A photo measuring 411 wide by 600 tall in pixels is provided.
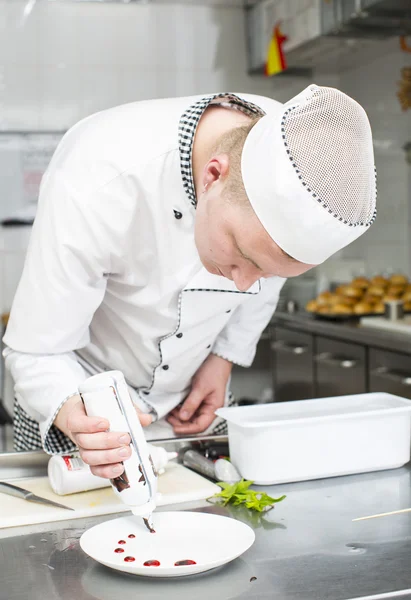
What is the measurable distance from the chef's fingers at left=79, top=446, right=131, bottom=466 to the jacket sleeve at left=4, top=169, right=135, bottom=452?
0.73ft

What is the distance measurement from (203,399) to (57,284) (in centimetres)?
52

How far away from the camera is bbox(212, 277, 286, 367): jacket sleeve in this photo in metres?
1.71

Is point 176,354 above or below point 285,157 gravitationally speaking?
below

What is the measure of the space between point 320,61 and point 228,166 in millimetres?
3336

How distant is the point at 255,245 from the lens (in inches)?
41.1

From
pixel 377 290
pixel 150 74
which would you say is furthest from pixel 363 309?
pixel 150 74

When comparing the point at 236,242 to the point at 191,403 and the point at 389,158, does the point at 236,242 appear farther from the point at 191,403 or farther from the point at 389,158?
the point at 389,158

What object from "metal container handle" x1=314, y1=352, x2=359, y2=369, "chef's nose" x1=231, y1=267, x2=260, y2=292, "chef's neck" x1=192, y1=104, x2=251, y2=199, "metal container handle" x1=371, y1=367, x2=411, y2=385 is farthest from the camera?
"metal container handle" x1=314, y1=352, x2=359, y2=369

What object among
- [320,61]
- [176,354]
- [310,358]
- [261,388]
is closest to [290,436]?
[176,354]

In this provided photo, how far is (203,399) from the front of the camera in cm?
168

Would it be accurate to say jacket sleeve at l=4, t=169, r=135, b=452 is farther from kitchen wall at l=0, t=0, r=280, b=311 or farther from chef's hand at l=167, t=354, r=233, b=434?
kitchen wall at l=0, t=0, r=280, b=311

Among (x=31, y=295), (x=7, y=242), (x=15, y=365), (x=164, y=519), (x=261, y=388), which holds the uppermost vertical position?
(x=31, y=295)

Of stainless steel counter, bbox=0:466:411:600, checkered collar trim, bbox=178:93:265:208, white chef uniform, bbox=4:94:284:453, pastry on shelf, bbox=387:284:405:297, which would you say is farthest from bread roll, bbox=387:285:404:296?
stainless steel counter, bbox=0:466:411:600

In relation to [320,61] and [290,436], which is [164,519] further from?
[320,61]
